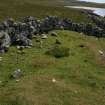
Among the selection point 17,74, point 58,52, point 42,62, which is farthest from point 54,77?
point 58,52

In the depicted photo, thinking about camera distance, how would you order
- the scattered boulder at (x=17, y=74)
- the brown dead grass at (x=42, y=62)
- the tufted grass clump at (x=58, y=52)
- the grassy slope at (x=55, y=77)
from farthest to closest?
the tufted grass clump at (x=58, y=52) → the brown dead grass at (x=42, y=62) → the scattered boulder at (x=17, y=74) → the grassy slope at (x=55, y=77)

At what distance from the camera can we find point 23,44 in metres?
34.0

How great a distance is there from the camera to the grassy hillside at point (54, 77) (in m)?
23.1

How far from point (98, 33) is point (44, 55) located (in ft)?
57.9

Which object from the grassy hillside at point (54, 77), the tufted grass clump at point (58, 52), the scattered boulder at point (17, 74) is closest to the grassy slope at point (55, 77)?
the grassy hillside at point (54, 77)

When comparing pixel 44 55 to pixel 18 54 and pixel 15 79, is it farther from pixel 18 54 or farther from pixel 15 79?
pixel 15 79

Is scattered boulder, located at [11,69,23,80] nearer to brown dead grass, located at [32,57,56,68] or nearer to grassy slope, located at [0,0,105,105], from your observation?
grassy slope, located at [0,0,105,105]

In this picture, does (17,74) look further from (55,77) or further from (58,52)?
(58,52)

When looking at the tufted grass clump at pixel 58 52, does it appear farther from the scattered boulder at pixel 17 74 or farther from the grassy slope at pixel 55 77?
the scattered boulder at pixel 17 74

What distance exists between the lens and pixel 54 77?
26656 mm

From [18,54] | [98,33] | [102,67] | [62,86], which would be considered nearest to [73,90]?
[62,86]

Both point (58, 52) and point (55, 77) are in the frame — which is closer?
point (55, 77)

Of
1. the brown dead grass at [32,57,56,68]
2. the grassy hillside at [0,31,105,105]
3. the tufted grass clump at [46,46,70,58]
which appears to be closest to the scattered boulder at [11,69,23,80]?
the grassy hillside at [0,31,105,105]

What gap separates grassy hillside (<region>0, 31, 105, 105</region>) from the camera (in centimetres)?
2308
